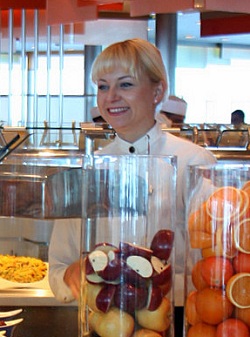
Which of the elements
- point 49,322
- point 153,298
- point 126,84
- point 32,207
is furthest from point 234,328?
point 126,84

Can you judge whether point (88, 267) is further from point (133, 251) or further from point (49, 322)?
point (49, 322)

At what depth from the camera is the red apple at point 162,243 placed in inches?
43.2

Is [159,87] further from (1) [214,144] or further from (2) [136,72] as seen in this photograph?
(1) [214,144]

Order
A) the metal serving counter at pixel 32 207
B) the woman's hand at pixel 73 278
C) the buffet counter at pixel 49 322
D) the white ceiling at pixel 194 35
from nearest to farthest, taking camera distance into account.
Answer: the woman's hand at pixel 73 278, the buffet counter at pixel 49 322, the metal serving counter at pixel 32 207, the white ceiling at pixel 194 35

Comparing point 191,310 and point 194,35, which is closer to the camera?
point 191,310

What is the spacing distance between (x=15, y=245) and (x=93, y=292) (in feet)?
2.54

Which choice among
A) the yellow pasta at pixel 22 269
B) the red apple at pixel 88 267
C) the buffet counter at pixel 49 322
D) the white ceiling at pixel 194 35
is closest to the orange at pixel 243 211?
the red apple at pixel 88 267

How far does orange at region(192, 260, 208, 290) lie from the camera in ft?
3.48

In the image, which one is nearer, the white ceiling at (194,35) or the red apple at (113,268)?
the red apple at (113,268)

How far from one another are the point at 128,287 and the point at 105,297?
4 cm

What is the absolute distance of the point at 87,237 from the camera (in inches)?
44.3

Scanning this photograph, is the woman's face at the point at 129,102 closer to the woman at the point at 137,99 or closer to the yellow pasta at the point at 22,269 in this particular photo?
the woman at the point at 137,99

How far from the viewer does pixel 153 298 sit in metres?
1.08

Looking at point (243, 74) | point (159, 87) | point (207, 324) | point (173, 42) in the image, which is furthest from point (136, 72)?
point (243, 74)
